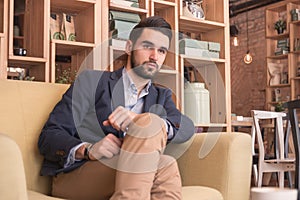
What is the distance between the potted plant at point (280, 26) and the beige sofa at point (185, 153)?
18.8 ft

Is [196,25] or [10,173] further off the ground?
[196,25]

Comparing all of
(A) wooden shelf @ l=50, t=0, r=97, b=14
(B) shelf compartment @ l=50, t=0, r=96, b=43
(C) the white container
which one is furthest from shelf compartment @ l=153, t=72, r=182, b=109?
(A) wooden shelf @ l=50, t=0, r=97, b=14

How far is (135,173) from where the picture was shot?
1.28 meters

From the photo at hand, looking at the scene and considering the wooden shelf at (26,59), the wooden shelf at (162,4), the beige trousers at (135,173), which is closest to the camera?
the beige trousers at (135,173)

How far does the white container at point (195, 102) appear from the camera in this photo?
3.26 m

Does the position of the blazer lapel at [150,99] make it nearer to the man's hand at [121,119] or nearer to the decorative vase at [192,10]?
the man's hand at [121,119]

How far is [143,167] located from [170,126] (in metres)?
0.45

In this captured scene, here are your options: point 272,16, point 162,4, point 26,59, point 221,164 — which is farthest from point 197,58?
point 272,16

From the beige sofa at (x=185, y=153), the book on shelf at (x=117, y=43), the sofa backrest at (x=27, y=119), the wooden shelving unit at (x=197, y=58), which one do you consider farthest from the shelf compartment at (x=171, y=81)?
the sofa backrest at (x=27, y=119)

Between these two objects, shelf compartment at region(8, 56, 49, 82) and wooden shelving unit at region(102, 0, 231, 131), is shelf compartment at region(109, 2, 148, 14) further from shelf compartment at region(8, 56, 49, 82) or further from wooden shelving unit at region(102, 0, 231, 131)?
shelf compartment at region(8, 56, 49, 82)

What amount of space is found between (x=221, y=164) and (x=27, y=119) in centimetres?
81

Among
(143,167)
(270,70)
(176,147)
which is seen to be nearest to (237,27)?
(270,70)

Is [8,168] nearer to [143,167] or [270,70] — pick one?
[143,167]

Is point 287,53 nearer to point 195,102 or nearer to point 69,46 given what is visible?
point 195,102
